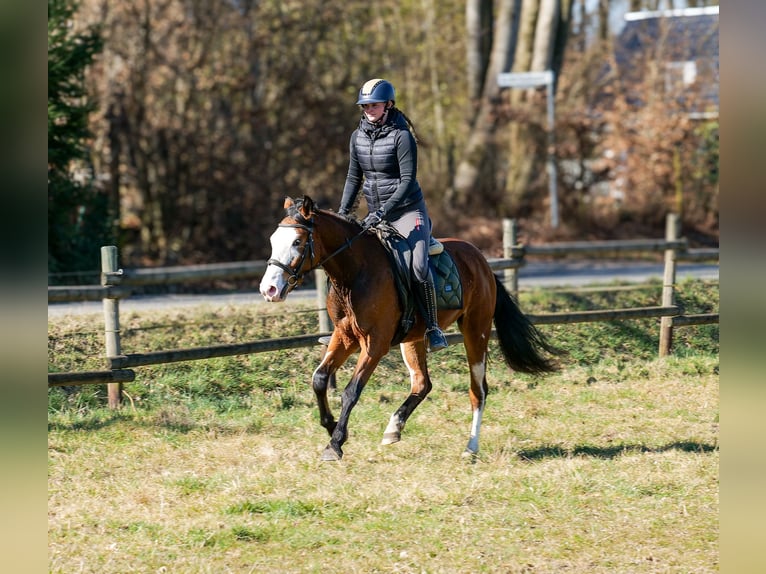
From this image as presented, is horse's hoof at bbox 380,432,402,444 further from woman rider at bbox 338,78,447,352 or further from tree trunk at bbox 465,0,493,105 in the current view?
tree trunk at bbox 465,0,493,105

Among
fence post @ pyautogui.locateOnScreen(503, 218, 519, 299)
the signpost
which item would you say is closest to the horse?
fence post @ pyautogui.locateOnScreen(503, 218, 519, 299)

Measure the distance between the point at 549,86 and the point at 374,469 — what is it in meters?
20.1

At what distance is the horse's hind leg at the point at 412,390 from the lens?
25.3ft

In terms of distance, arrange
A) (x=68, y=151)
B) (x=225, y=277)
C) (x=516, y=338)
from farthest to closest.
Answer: (x=68, y=151) → (x=225, y=277) → (x=516, y=338)

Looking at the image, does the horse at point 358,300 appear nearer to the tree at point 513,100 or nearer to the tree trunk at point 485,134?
the tree trunk at point 485,134

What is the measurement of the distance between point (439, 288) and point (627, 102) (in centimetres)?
2189

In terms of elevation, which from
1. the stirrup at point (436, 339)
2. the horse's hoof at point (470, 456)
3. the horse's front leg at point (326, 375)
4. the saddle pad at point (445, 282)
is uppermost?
the saddle pad at point (445, 282)

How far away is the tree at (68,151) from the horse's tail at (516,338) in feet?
31.2

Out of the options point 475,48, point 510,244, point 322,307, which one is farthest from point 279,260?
point 475,48

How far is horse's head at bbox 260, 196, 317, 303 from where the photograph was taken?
Result: 21.7ft

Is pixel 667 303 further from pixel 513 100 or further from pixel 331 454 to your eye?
pixel 513 100

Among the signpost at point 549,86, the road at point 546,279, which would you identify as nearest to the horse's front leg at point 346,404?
the road at point 546,279

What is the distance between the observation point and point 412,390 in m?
7.97
